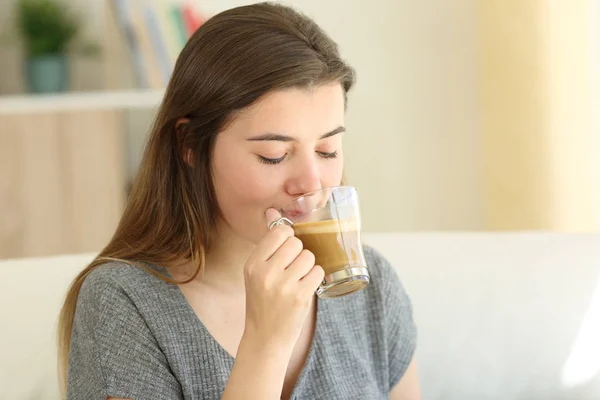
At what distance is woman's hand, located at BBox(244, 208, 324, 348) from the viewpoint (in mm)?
1361

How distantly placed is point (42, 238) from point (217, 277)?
79.0 inches

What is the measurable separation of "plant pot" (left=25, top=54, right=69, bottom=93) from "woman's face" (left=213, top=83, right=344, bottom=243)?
2.33m

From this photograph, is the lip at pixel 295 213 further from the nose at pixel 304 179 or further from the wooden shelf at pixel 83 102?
the wooden shelf at pixel 83 102

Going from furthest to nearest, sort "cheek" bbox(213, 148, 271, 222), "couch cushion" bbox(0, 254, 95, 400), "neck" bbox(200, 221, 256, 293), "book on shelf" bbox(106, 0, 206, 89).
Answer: "book on shelf" bbox(106, 0, 206, 89) → "couch cushion" bbox(0, 254, 95, 400) → "neck" bbox(200, 221, 256, 293) → "cheek" bbox(213, 148, 271, 222)

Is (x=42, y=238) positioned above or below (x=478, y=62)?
below

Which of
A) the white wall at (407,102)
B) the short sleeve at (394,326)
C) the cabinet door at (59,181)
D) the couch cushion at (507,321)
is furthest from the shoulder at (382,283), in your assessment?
the white wall at (407,102)

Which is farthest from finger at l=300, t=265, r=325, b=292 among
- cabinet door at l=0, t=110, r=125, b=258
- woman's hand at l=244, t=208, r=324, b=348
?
cabinet door at l=0, t=110, r=125, b=258

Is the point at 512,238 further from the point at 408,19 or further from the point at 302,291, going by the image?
the point at 408,19

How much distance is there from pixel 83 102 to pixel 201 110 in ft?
6.88

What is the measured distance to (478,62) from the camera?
383cm

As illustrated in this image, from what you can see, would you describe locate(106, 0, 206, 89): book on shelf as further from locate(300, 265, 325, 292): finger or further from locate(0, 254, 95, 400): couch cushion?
locate(300, 265, 325, 292): finger

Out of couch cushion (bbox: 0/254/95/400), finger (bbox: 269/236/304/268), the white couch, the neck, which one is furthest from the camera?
the white couch

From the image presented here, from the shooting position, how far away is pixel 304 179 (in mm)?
1436

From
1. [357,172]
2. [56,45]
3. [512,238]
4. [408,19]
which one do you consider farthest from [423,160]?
[512,238]
